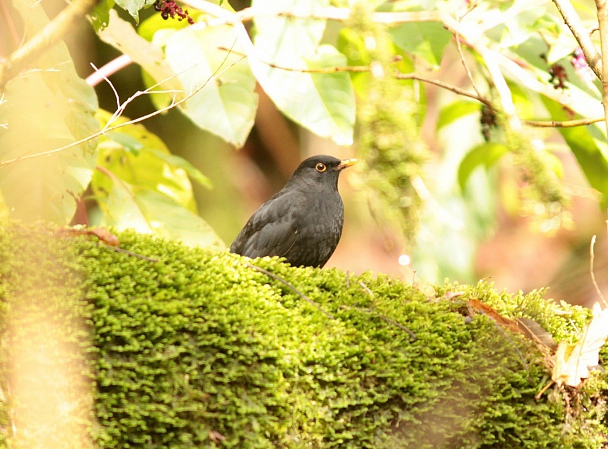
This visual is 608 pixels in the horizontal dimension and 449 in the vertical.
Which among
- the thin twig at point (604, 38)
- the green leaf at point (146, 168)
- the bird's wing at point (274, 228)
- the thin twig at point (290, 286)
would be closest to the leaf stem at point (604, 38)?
the thin twig at point (604, 38)

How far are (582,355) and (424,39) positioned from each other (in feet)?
5.98

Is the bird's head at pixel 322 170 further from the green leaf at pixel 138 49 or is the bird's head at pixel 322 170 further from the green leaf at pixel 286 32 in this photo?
the green leaf at pixel 138 49

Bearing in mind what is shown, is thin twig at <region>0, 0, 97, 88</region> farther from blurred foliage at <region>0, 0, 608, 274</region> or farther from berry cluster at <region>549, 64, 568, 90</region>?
berry cluster at <region>549, 64, 568, 90</region>

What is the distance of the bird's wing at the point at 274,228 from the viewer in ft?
12.1

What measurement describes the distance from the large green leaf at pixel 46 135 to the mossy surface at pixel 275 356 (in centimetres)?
84

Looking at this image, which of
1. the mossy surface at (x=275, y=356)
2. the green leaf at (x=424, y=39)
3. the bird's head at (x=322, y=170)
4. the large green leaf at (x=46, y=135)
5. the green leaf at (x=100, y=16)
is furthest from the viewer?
the bird's head at (x=322, y=170)

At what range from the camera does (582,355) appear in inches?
85.1

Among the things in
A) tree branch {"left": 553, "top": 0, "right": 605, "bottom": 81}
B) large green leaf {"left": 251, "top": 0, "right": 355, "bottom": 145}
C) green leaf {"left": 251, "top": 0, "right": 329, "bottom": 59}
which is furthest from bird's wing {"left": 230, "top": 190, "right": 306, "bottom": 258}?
tree branch {"left": 553, "top": 0, "right": 605, "bottom": 81}

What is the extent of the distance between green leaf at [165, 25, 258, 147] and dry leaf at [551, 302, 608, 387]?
1667 millimetres

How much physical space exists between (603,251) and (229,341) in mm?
8579

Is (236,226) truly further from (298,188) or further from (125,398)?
(125,398)

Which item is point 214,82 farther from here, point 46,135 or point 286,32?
point 46,135

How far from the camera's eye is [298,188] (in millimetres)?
4004

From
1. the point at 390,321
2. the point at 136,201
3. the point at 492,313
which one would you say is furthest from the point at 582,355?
the point at 136,201
